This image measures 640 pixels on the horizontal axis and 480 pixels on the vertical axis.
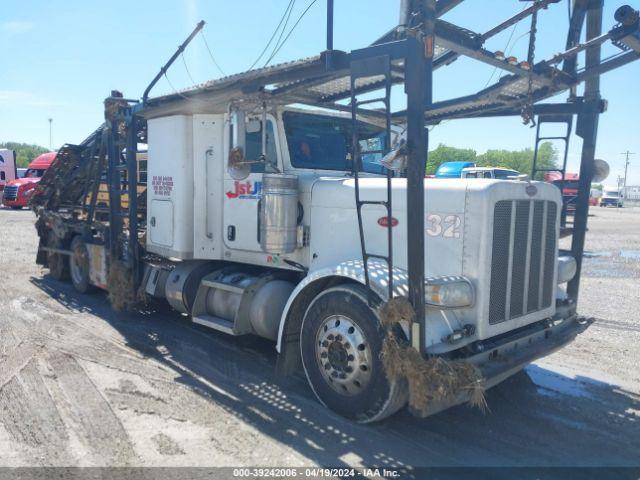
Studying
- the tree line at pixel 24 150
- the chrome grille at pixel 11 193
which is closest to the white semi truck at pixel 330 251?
the chrome grille at pixel 11 193

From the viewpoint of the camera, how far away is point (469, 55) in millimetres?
4109

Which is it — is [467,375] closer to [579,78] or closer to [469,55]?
[469,55]

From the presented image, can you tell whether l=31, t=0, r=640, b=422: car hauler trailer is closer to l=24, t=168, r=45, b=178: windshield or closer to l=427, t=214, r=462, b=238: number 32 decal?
l=427, t=214, r=462, b=238: number 32 decal

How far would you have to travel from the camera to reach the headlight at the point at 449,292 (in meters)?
3.71

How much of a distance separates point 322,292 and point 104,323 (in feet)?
13.5

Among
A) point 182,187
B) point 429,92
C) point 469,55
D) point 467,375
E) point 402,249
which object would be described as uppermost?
point 469,55

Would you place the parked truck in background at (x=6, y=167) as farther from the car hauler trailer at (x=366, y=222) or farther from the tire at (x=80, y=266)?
the car hauler trailer at (x=366, y=222)

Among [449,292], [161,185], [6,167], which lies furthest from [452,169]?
[6,167]

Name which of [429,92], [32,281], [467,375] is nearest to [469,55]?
[429,92]

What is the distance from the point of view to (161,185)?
672cm

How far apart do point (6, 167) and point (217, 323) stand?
3389 cm

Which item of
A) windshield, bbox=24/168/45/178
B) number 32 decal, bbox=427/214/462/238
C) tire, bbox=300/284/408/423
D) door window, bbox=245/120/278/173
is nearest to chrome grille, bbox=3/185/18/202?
windshield, bbox=24/168/45/178

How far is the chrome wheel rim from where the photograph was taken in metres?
4.07

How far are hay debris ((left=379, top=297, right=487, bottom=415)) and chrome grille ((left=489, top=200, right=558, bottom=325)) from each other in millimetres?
703
